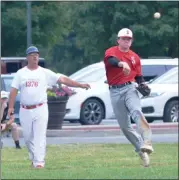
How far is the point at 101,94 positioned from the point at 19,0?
1517cm

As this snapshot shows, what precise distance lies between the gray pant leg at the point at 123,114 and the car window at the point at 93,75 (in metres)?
12.5

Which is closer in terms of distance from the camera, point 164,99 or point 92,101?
point 92,101

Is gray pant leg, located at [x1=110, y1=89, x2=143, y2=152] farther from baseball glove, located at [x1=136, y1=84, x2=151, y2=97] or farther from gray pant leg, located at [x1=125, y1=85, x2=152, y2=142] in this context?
baseball glove, located at [x1=136, y1=84, x2=151, y2=97]

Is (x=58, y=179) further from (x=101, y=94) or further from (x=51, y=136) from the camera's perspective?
(x=101, y=94)

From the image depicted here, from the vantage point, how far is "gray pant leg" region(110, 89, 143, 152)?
36.6ft

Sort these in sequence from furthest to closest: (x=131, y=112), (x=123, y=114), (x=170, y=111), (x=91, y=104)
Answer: (x=170, y=111) < (x=91, y=104) < (x=123, y=114) < (x=131, y=112)

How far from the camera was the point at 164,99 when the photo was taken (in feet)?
77.5

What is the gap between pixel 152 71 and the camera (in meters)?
A: 24.8

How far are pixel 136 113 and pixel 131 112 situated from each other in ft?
0.33

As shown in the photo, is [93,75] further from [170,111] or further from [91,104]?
[170,111]

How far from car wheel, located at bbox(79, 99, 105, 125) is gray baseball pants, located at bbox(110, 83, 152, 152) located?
11.9 meters

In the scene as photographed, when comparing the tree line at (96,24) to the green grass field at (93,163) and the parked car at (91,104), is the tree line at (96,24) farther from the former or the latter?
the green grass field at (93,163)

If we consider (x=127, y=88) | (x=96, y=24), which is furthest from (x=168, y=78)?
(x=96, y=24)

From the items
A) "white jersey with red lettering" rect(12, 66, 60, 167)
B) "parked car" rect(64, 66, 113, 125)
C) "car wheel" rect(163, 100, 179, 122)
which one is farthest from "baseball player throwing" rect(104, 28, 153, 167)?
"car wheel" rect(163, 100, 179, 122)
